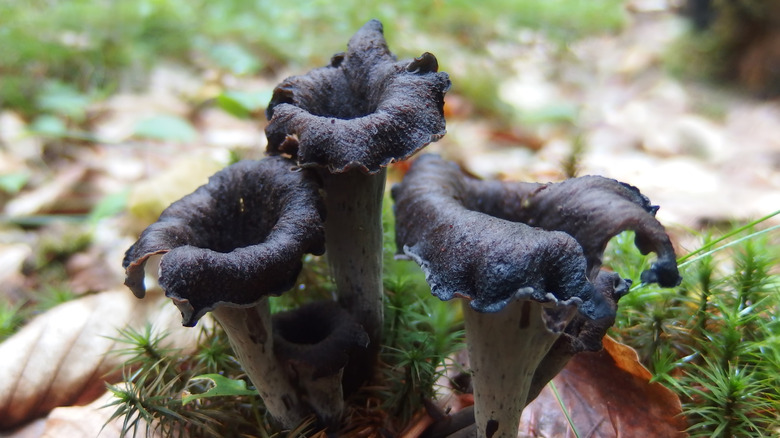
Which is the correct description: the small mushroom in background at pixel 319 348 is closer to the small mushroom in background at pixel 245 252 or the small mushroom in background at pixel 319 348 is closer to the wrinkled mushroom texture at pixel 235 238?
the small mushroom in background at pixel 245 252

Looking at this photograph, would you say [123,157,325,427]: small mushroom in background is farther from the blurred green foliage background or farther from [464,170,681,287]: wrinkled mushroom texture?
the blurred green foliage background

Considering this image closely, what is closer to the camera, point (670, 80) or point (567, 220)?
point (567, 220)

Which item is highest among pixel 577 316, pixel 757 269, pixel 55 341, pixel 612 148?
pixel 577 316

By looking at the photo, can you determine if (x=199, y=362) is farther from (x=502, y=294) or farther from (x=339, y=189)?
(x=502, y=294)

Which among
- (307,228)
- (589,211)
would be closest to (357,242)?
(307,228)

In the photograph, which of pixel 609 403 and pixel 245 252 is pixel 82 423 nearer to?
pixel 245 252

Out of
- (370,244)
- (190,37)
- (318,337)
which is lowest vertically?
(318,337)

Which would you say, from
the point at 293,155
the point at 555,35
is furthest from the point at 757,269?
the point at 555,35
